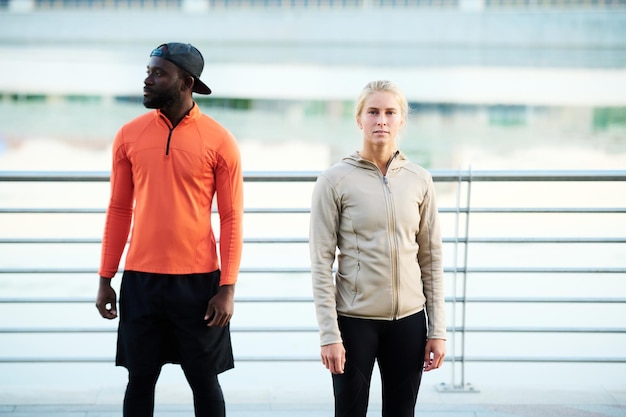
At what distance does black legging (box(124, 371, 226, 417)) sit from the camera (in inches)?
94.2

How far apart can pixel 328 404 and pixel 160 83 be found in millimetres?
1614

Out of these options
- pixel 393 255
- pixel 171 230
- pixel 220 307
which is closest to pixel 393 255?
pixel 393 255

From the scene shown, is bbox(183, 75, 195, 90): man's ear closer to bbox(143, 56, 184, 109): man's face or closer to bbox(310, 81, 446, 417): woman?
bbox(143, 56, 184, 109): man's face

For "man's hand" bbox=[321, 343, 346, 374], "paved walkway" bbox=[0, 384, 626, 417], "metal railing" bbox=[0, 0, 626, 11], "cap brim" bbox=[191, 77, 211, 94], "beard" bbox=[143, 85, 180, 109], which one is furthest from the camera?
"metal railing" bbox=[0, 0, 626, 11]

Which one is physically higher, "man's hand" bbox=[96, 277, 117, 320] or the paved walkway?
"man's hand" bbox=[96, 277, 117, 320]

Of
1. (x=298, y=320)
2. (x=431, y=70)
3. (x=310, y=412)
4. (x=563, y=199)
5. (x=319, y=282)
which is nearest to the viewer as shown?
(x=319, y=282)

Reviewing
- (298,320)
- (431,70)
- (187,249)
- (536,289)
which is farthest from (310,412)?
(431,70)

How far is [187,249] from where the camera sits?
7.61 feet

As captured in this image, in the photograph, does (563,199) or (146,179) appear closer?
(146,179)

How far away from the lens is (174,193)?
228cm

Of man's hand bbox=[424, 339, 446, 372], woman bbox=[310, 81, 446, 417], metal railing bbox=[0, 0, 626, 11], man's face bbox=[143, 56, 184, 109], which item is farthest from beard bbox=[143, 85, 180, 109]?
metal railing bbox=[0, 0, 626, 11]

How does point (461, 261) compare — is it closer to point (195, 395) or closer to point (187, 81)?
point (195, 395)

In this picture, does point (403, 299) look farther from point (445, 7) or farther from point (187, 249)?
point (445, 7)

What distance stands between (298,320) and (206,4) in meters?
51.9
